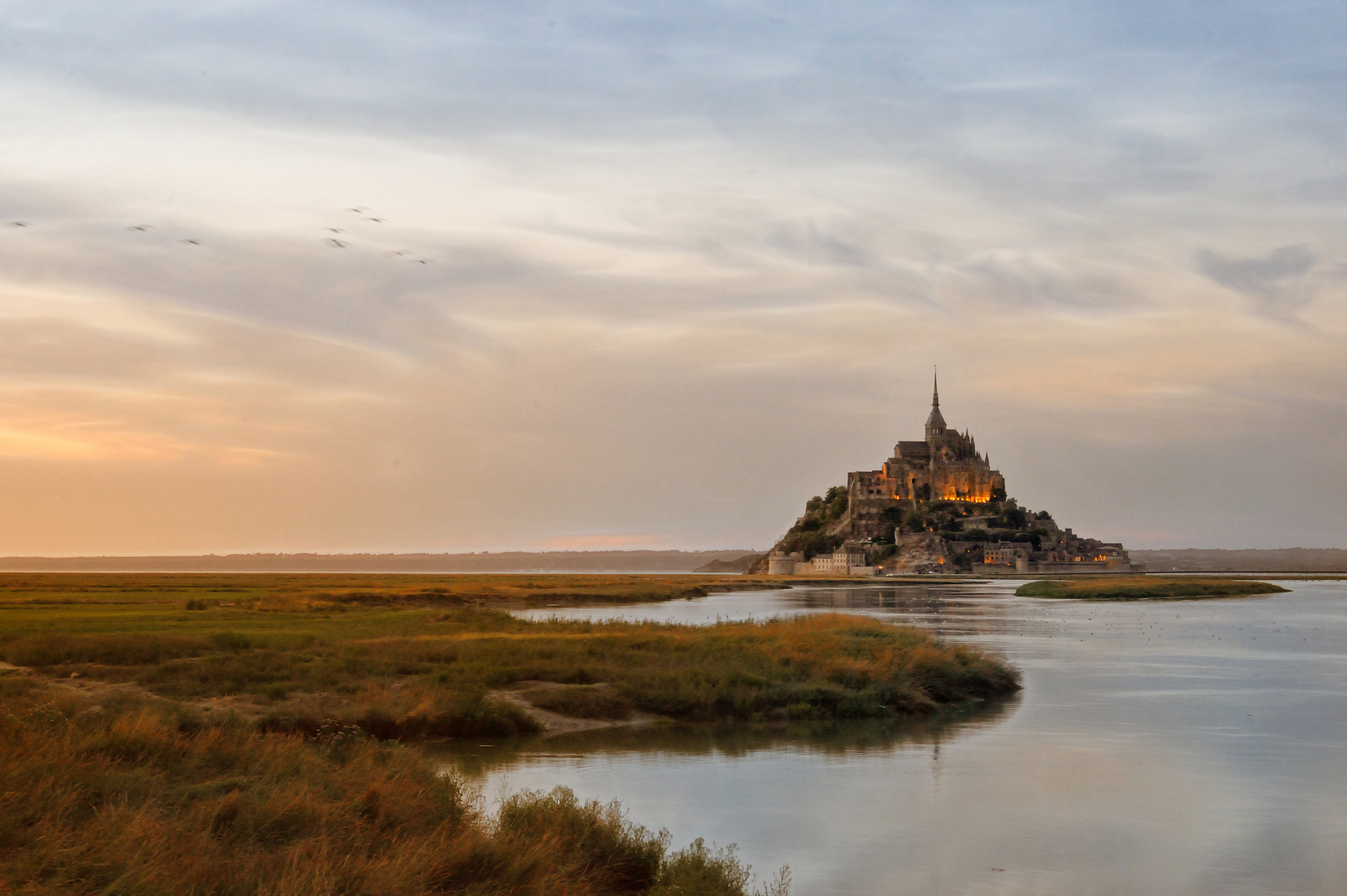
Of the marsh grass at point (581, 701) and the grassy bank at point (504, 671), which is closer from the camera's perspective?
the grassy bank at point (504, 671)

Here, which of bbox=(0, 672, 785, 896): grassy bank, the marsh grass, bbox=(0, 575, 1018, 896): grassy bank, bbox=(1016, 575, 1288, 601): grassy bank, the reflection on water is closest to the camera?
bbox=(0, 672, 785, 896): grassy bank

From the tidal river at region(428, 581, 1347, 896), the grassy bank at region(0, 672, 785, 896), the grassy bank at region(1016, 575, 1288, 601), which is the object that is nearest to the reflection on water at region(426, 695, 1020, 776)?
the tidal river at region(428, 581, 1347, 896)

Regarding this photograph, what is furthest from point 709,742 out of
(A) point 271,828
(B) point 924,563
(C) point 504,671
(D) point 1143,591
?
(B) point 924,563

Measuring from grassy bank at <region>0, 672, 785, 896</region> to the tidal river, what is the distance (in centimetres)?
340

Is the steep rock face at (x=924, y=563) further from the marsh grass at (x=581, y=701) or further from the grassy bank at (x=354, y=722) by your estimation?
the marsh grass at (x=581, y=701)

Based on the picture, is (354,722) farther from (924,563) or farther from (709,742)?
(924,563)

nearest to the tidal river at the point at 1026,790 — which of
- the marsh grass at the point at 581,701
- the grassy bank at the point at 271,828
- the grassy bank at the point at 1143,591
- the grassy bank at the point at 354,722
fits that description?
the marsh grass at the point at 581,701

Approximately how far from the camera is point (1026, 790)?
20.7 meters

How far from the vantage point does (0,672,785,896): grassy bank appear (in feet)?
30.1

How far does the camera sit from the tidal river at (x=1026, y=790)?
15.7 meters

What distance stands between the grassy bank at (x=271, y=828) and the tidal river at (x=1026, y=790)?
134 inches

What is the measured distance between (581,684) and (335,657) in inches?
271

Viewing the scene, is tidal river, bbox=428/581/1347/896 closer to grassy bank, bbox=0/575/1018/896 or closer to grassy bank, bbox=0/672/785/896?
grassy bank, bbox=0/575/1018/896

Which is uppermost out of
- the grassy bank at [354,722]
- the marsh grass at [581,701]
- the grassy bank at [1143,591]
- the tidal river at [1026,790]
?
the grassy bank at [354,722]
